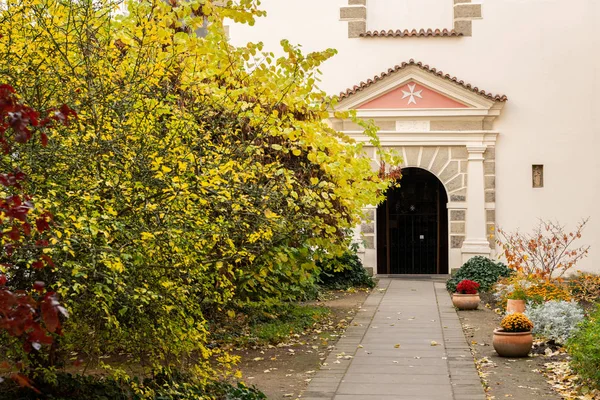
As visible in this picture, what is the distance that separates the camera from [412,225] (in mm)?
21766

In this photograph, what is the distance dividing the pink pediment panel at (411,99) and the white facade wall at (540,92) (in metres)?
0.88

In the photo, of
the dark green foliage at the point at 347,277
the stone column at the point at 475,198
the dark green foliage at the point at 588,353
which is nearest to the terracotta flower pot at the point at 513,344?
the dark green foliage at the point at 588,353

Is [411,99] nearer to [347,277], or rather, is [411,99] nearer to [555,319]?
[347,277]

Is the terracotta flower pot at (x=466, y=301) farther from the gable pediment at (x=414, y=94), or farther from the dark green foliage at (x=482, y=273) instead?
the gable pediment at (x=414, y=94)

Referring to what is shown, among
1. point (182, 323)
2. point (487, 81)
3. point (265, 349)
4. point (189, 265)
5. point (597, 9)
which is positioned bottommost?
point (265, 349)

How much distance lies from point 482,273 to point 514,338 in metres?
8.11

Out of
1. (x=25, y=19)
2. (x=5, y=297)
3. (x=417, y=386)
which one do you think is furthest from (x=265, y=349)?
(x=5, y=297)

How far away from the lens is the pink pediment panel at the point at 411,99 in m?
19.4

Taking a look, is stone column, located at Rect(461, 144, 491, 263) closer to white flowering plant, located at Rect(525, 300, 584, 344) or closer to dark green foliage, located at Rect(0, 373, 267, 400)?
white flowering plant, located at Rect(525, 300, 584, 344)

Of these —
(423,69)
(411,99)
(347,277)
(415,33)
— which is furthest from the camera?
(415,33)

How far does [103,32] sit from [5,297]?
15.0 ft

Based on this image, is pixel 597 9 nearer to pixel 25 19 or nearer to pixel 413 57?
pixel 413 57

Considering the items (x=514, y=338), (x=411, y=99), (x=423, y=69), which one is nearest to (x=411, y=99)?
(x=411, y=99)

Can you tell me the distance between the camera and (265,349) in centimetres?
1023
